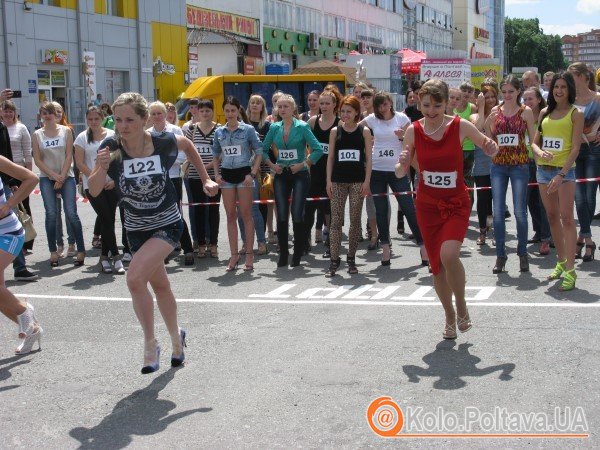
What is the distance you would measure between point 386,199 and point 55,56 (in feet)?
89.6

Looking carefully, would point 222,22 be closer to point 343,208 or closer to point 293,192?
point 293,192

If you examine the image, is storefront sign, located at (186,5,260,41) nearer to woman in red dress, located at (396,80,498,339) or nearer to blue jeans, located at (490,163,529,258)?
blue jeans, located at (490,163,529,258)

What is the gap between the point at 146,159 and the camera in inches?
237

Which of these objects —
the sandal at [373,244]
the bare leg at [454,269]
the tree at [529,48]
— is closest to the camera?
the bare leg at [454,269]

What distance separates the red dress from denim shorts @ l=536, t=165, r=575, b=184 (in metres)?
2.19

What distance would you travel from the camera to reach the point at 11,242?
6590 millimetres

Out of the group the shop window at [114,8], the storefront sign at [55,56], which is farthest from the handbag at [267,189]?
the shop window at [114,8]

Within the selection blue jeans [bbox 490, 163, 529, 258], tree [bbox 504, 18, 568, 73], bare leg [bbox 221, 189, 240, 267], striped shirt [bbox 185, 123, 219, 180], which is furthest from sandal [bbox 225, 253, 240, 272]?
tree [bbox 504, 18, 568, 73]

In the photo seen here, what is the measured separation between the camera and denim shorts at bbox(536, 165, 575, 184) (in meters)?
8.53

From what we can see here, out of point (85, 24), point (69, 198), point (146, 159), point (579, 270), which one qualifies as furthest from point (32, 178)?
point (85, 24)

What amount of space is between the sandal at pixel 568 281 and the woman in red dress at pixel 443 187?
1.95 meters

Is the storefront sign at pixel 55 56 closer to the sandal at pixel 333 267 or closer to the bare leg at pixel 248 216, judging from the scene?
the bare leg at pixel 248 216

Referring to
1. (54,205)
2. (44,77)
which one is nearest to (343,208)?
(54,205)

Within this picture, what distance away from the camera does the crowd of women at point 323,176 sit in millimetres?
6082
